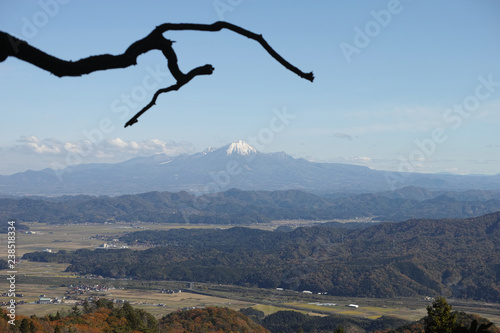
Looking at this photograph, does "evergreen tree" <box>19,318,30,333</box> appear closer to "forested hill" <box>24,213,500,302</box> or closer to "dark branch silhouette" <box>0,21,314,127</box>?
"dark branch silhouette" <box>0,21,314,127</box>

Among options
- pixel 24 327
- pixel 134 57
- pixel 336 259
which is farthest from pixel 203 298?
pixel 134 57

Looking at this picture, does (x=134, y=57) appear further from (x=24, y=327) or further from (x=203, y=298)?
(x=203, y=298)

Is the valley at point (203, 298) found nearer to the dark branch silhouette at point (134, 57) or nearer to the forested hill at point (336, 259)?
the forested hill at point (336, 259)

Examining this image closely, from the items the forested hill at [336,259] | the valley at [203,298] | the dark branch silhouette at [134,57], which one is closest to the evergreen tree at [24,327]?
the dark branch silhouette at [134,57]

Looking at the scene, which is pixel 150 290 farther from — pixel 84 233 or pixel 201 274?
pixel 84 233

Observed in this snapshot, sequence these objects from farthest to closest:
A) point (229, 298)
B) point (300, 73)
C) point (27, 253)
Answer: point (27, 253) < point (229, 298) < point (300, 73)

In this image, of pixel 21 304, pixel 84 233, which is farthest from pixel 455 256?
pixel 84 233
